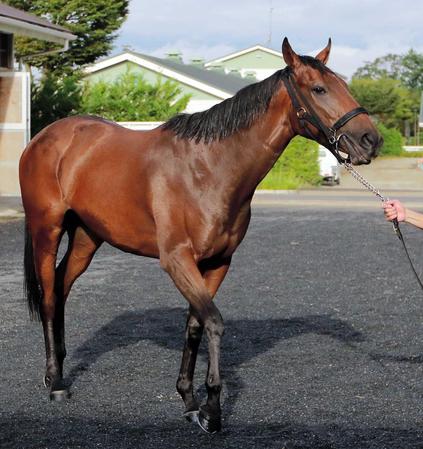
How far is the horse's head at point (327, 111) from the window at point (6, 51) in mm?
15875

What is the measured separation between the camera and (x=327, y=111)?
16.2 ft

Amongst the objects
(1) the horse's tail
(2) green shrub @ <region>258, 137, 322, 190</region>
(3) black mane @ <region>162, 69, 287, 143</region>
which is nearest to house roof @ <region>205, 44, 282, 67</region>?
(2) green shrub @ <region>258, 137, 322, 190</region>

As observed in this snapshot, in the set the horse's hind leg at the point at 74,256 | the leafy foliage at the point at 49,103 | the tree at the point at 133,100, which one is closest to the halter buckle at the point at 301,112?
the horse's hind leg at the point at 74,256

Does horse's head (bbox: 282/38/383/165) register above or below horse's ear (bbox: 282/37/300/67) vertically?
below

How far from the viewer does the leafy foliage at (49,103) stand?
81.9 feet

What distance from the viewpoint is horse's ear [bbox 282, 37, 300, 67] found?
190 inches

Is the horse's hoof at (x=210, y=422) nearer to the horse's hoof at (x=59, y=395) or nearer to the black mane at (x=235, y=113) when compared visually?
the horse's hoof at (x=59, y=395)

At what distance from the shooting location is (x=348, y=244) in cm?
1427

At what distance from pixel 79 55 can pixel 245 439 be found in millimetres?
40192

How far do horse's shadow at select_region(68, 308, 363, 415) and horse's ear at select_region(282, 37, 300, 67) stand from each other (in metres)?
2.19

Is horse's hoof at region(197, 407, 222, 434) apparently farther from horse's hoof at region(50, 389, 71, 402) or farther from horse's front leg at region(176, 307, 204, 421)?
horse's hoof at region(50, 389, 71, 402)

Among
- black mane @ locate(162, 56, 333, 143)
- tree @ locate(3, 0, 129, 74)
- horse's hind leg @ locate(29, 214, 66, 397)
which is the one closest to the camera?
black mane @ locate(162, 56, 333, 143)

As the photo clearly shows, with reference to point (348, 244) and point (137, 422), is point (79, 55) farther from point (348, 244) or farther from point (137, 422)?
point (137, 422)

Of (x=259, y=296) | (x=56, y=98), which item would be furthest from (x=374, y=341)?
(x=56, y=98)
